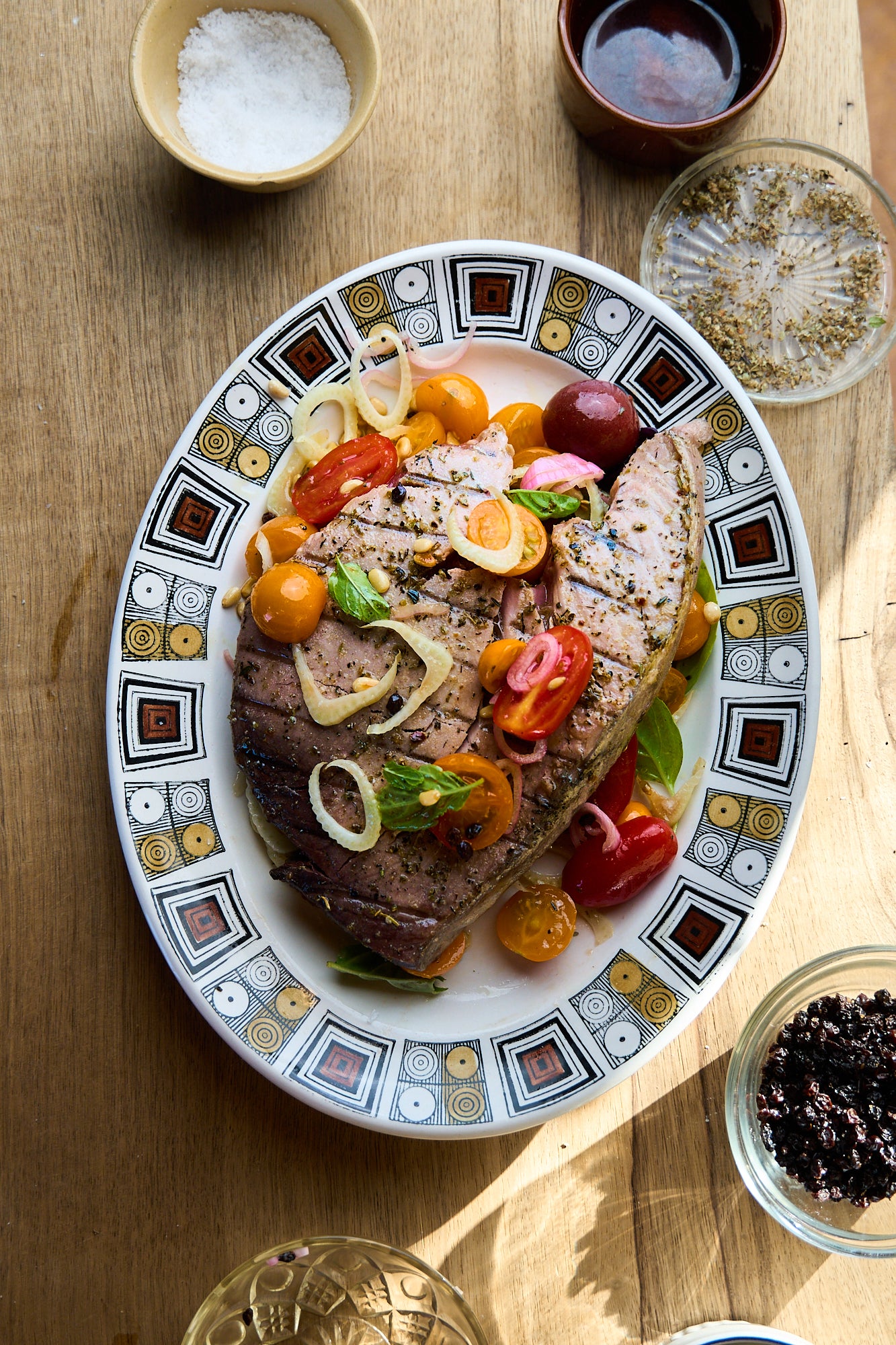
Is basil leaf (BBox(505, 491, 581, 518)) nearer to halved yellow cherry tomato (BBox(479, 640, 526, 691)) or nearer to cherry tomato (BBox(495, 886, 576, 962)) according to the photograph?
halved yellow cherry tomato (BBox(479, 640, 526, 691))

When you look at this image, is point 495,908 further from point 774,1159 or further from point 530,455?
point 530,455

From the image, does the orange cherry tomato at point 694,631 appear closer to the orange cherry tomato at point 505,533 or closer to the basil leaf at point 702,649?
the basil leaf at point 702,649

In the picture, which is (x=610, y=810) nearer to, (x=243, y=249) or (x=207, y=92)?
(x=243, y=249)

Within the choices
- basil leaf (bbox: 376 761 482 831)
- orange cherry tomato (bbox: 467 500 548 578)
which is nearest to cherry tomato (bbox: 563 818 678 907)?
basil leaf (bbox: 376 761 482 831)

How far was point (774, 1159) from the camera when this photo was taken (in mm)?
3236

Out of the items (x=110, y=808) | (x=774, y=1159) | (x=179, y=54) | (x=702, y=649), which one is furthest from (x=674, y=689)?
(x=179, y=54)

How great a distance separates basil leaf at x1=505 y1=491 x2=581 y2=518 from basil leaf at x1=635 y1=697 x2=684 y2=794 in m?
0.75

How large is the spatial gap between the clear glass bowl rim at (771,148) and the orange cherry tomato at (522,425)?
27.3 inches

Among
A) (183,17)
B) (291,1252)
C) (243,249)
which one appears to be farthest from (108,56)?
(291,1252)

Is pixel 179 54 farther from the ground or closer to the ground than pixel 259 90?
farther from the ground

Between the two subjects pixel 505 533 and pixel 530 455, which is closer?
pixel 505 533

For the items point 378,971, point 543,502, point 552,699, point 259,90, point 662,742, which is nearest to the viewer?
point 552,699

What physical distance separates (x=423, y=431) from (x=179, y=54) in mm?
1587

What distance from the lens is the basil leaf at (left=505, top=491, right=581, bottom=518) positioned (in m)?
3.11
